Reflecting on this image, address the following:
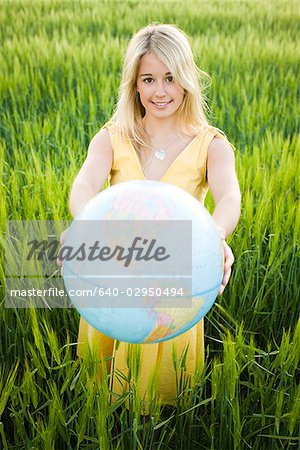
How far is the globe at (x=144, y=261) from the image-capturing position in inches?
40.3

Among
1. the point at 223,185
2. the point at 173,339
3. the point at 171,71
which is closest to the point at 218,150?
the point at 223,185

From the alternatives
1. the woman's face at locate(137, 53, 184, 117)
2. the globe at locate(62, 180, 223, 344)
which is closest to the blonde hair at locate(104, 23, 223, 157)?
the woman's face at locate(137, 53, 184, 117)

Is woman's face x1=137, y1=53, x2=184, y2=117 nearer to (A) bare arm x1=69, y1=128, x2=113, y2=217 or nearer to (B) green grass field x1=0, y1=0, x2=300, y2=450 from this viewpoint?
(A) bare arm x1=69, y1=128, x2=113, y2=217

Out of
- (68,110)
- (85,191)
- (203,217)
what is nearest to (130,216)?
(203,217)

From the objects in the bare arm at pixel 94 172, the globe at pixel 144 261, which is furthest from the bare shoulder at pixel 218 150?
the globe at pixel 144 261

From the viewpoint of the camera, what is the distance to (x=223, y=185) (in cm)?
134

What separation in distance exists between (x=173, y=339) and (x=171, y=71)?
1.74 ft

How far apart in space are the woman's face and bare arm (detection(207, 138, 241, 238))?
117 mm

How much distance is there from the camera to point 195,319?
109cm

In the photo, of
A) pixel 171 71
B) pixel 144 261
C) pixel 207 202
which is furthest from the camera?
pixel 207 202

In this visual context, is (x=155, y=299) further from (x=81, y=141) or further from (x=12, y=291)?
(x=81, y=141)

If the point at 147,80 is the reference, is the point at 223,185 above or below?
below

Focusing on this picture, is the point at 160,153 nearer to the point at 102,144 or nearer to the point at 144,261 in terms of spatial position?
the point at 102,144

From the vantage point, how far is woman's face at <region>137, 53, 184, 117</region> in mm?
1325
